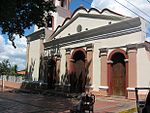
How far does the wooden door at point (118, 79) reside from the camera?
72.0 ft

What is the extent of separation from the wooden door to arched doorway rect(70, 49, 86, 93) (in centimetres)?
350

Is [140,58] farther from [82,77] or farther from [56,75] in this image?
[56,75]

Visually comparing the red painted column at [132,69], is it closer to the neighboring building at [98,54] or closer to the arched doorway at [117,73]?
the neighboring building at [98,54]

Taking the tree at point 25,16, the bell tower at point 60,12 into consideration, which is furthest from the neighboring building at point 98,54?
the tree at point 25,16

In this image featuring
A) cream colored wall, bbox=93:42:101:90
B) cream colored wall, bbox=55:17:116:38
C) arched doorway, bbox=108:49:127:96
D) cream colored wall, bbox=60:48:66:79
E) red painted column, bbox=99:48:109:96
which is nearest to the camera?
arched doorway, bbox=108:49:127:96

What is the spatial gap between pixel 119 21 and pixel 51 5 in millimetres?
8217

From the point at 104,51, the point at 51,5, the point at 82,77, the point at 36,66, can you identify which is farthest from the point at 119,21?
the point at 36,66

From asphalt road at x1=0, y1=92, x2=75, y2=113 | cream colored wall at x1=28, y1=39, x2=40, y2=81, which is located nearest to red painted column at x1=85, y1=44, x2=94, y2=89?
asphalt road at x1=0, y1=92, x2=75, y2=113

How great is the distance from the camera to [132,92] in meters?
20.4

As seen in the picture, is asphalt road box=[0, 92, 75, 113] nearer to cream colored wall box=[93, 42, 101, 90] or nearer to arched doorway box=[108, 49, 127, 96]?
cream colored wall box=[93, 42, 101, 90]

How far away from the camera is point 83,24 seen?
85.6ft

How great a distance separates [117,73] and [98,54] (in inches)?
90.8

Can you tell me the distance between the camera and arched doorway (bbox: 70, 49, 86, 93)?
2555 cm

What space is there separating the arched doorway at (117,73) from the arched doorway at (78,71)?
3.35m
